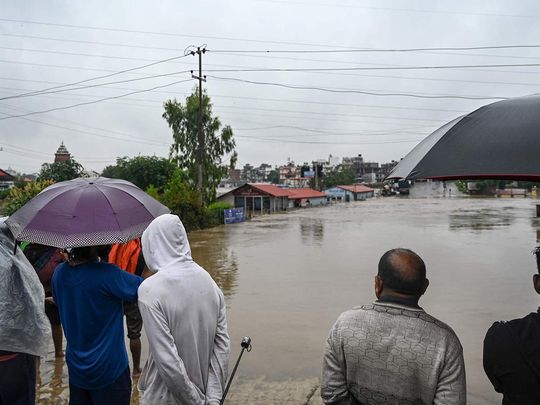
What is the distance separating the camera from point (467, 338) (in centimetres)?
630

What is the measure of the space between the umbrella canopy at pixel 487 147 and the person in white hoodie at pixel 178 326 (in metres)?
1.12

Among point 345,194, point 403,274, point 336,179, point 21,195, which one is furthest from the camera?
point 336,179

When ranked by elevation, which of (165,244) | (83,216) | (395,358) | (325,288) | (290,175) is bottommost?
(325,288)

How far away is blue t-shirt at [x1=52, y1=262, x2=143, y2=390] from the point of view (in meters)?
2.38

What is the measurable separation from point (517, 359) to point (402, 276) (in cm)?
49

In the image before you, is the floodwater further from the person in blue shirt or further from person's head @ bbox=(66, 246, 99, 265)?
person's head @ bbox=(66, 246, 99, 265)

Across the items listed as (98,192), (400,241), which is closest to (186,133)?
(400,241)

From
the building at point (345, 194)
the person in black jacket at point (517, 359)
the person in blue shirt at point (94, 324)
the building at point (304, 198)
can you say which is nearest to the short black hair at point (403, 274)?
the person in black jacket at point (517, 359)

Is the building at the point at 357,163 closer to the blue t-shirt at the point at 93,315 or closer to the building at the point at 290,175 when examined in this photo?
the building at the point at 290,175

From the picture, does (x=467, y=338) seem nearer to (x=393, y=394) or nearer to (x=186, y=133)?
(x=393, y=394)

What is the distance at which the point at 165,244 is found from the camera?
7.34 feet

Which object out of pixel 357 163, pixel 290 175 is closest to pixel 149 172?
pixel 290 175

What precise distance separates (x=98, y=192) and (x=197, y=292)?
40.6 inches

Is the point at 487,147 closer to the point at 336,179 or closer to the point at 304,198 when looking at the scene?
the point at 304,198
